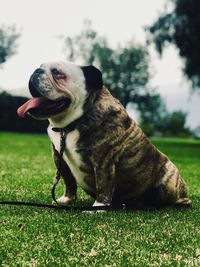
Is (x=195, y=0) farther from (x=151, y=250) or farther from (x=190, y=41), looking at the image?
(x=151, y=250)

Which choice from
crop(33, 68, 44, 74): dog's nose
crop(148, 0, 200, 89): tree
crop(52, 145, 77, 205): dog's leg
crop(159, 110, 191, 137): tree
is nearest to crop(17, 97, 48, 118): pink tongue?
crop(33, 68, 44, 74): dog's nose

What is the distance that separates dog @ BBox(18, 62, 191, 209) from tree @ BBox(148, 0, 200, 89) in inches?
1035

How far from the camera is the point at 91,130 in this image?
544 cm

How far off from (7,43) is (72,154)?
5135cm

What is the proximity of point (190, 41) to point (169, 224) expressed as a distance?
27610 mm

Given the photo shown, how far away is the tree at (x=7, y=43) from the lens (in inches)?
2158

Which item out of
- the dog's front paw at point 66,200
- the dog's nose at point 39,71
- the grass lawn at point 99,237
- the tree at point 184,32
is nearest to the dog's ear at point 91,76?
the dog's nose at point 39,71

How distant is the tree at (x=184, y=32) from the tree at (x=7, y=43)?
24.5 meters

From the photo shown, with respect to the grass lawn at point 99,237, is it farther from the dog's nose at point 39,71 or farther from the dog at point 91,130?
the dog's nose at point 39,71

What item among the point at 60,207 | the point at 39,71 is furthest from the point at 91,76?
the point at 60,207

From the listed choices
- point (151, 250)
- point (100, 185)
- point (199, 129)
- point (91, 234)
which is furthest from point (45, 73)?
point (199, 129)

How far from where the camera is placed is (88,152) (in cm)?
543

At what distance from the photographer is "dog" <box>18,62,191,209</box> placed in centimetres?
537

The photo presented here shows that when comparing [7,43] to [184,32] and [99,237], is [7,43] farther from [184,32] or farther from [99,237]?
[99,237]
